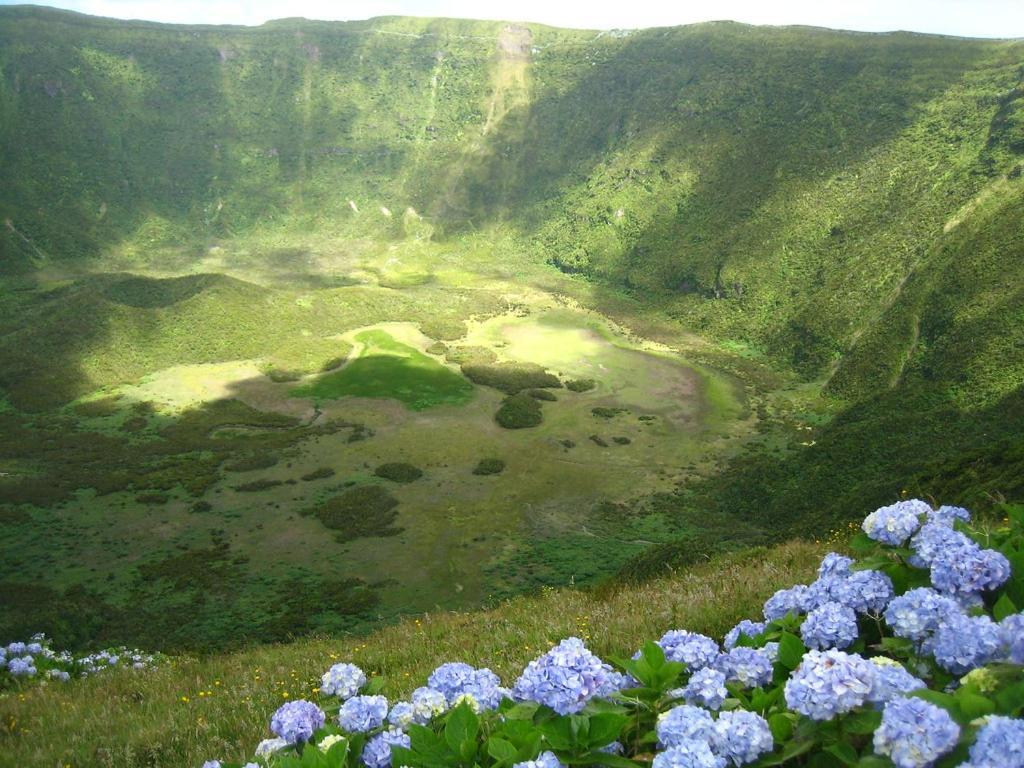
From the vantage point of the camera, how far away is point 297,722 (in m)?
3.98

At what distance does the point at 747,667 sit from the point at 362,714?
2295mm

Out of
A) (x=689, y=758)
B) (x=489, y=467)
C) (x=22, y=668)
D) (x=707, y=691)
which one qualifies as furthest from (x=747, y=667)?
(x=489, y=467)

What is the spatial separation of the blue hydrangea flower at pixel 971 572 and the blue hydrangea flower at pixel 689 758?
206 cm

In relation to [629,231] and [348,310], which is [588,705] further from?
[629,231]

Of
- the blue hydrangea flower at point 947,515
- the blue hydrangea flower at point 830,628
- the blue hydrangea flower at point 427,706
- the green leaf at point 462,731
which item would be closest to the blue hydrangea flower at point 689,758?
the green leaf at point 462,731

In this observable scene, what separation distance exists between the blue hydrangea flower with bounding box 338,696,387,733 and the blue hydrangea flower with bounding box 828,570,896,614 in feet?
9.65

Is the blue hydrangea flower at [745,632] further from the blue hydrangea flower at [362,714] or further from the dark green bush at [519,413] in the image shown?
the dark green bush at [519,413]

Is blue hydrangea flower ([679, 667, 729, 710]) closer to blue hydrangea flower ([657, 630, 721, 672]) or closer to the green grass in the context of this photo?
blue hydrangea flower ([657, 630, 721, 672])

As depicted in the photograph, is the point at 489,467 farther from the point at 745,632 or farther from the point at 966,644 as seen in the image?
the point at 966,644

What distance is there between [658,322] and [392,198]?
78396 millimetres

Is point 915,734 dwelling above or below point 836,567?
above

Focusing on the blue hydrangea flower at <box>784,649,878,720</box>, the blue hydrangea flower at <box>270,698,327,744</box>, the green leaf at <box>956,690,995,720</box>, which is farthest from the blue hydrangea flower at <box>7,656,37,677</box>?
the green leaf at <box>956,690,995,720</box>

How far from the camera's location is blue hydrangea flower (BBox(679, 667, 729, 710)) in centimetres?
357

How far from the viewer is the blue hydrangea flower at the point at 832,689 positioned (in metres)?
3.00
